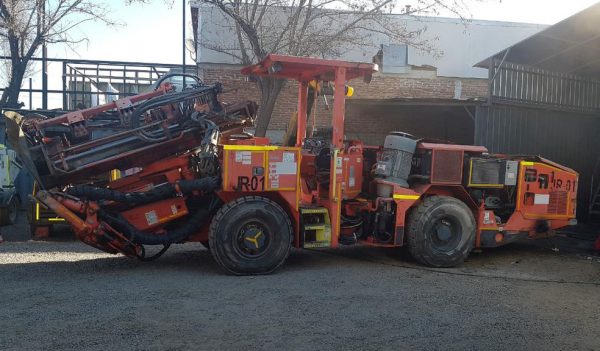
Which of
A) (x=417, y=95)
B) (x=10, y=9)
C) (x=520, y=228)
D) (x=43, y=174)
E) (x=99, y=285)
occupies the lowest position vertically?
(x=99, y=285)

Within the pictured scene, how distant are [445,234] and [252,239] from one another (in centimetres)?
289

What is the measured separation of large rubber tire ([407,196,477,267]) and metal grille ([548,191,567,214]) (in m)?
1.71

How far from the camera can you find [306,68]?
7781mm

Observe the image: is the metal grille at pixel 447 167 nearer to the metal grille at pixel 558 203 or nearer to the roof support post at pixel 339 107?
the roof support post at pixel 339 107

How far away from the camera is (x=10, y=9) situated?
16.5 m

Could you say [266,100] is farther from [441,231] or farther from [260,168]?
[441,231]

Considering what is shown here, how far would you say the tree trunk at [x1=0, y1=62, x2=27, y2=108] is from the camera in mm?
17163

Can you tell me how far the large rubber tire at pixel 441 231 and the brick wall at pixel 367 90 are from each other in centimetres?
843

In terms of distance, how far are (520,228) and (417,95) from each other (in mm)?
11736

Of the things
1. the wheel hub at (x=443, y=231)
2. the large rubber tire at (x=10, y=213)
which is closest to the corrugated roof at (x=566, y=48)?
the wheel hub at (x=443, y=231)

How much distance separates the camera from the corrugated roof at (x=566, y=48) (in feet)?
35.6

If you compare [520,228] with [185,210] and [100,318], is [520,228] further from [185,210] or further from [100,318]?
[100,318]

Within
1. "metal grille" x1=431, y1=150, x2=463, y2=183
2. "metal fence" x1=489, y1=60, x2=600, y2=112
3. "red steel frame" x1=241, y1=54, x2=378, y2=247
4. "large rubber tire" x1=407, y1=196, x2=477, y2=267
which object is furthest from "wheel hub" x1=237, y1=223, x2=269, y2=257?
"metal fence" x1=489, y1=60, x2=600, y2=112

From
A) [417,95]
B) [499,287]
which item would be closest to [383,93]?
[417,95]
